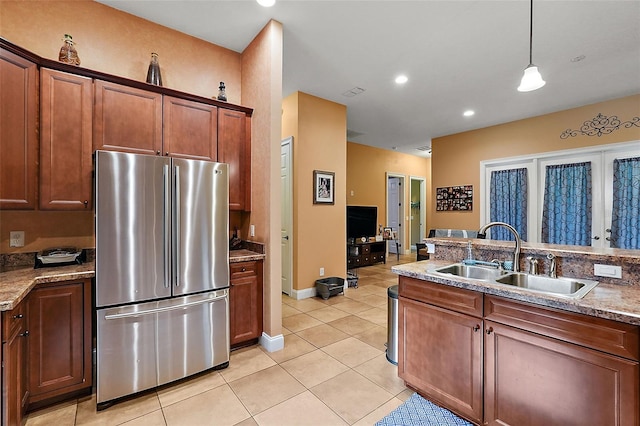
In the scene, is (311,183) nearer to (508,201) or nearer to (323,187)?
(323,187)

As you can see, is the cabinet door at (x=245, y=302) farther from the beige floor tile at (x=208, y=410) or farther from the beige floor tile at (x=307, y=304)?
the beige floor tile at (x=307, y=304)

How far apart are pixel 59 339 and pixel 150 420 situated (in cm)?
84

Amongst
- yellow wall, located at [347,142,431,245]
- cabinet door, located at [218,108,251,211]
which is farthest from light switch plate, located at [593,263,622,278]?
yellow wall, located at [347,142,431,245]

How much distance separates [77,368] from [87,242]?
40.3 inches

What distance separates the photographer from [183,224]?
7.32 feet

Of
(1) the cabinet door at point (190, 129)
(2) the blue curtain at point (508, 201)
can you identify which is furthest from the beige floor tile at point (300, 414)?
(2) the blue curtain at point (508, 201)

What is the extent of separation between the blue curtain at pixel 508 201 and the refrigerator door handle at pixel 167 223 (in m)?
5.88

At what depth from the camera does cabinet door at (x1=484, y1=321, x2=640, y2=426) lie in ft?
4.02

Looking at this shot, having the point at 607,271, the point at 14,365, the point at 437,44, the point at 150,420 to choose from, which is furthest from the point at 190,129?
the point at 607,271

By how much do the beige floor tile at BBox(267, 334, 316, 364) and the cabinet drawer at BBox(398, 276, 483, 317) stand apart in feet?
4.07

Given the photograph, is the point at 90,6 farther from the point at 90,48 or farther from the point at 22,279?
the point at 22,279

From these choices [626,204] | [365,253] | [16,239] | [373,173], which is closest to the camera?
[16,239]

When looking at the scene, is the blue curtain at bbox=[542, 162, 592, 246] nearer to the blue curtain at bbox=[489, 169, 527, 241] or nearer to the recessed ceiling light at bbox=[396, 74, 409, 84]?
the blue curtain at bbox=[489, 169, 527, 241]

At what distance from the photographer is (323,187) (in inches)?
180
